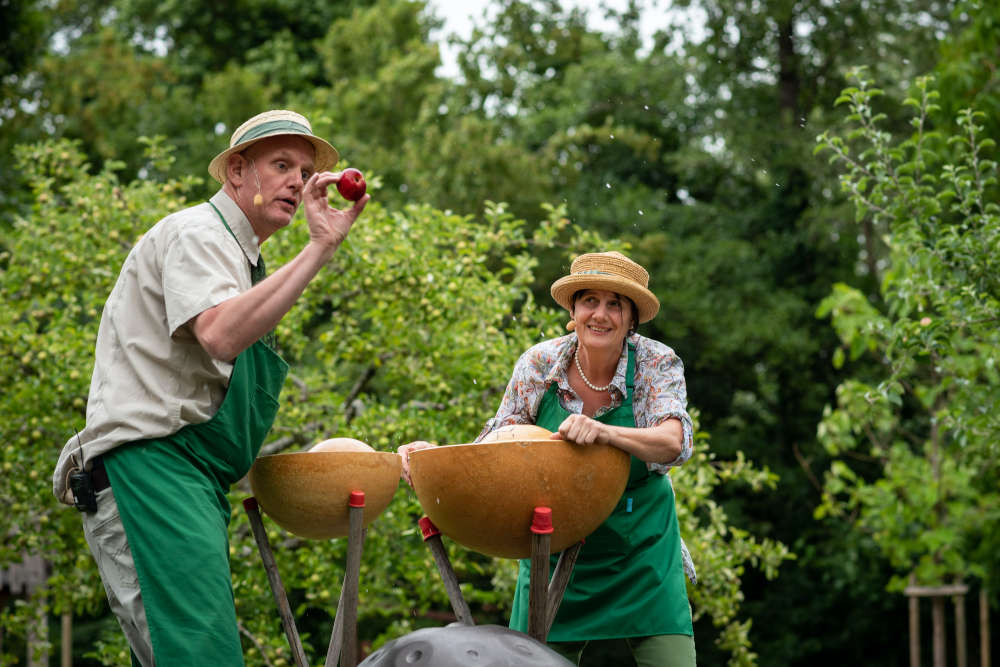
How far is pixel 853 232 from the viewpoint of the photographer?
12578 mm

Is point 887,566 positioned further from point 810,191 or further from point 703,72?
point 703,72

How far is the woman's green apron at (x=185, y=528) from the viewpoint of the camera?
7.08 ft

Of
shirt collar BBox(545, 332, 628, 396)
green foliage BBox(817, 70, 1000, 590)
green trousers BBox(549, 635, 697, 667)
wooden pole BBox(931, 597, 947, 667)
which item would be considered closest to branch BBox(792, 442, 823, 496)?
green foliage BBox(817, 70, 1000, 590)

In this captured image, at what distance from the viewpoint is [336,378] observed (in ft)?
17.6

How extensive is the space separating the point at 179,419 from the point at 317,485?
0.35 metres

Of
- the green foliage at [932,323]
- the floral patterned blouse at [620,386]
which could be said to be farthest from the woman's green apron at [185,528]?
the green foliage at [932,323]

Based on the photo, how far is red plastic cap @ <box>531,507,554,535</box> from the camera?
2236 millimetres

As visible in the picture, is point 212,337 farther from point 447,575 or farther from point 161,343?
point 447,575

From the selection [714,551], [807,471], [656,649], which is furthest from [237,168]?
[807,471]

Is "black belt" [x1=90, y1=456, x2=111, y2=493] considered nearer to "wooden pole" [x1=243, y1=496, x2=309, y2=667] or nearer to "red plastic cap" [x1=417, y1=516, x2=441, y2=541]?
"wooden pole" [x1=243, y1=496, x2=309, y2=667]

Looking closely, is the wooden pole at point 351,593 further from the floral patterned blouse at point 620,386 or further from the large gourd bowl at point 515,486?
the floral patterned blouse at point 620,386

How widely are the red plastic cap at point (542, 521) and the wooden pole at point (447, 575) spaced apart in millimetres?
262

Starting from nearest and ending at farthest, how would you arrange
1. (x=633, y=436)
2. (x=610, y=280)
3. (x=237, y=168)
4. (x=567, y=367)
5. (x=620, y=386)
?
(x=633, y=436), (x=237, y=168), (x=610, y=280), (x=620, y=386), (x=567, y=367)

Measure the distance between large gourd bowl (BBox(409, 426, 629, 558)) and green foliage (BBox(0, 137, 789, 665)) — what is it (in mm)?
2258
